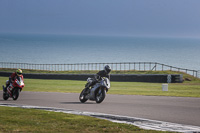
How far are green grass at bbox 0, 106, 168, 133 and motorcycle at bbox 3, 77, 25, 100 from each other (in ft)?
18.9

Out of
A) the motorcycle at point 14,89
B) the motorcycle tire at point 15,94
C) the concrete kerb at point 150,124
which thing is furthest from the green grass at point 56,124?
the motorcycle tire at point 15,94

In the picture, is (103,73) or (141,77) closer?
(103,73)

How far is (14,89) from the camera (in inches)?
742

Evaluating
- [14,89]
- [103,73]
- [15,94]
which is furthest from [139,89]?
[103,73]

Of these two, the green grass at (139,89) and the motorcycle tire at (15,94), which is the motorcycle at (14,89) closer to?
the motorcycle tire at (15,94)

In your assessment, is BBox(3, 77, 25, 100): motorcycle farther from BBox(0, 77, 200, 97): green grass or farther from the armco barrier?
the armco barrier

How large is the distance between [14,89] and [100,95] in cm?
446

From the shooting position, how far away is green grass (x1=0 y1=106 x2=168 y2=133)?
10.1m

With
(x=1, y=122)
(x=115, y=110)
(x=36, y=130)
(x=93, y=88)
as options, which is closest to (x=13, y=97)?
(x=93, y=88)

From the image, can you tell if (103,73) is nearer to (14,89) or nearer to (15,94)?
(14,89)

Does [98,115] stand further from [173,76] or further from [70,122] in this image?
[173,76]

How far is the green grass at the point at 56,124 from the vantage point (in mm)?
10055

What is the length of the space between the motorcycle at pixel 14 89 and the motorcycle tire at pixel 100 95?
378 centimetres

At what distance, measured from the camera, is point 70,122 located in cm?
1116
